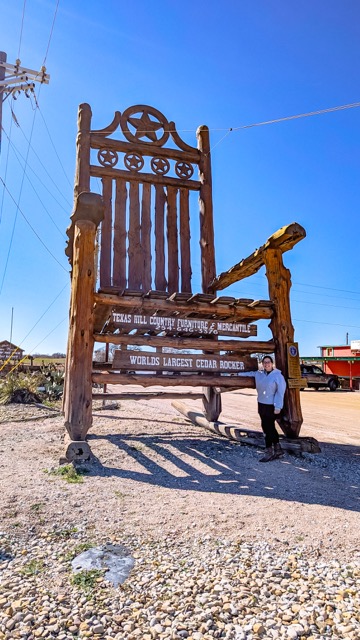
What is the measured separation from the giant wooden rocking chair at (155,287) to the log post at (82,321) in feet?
0.05

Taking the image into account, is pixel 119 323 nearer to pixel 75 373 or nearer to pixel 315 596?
pixel 75 373

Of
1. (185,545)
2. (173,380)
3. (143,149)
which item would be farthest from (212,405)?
(185,545)

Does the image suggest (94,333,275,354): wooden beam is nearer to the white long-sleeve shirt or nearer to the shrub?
the white long-sleeve shirt

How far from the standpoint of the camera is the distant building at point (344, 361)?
3322cm

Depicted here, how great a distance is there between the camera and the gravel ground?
2361 mm

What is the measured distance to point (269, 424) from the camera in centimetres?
656

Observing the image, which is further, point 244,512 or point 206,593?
point 244,512

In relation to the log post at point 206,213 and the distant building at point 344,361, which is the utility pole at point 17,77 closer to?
the log post at point 206,213

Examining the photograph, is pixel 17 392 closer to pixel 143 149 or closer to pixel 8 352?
pixel 143 149

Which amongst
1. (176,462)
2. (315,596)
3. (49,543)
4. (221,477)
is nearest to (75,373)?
(176,462)

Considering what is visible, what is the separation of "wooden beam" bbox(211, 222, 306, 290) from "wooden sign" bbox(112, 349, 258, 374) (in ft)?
4.74

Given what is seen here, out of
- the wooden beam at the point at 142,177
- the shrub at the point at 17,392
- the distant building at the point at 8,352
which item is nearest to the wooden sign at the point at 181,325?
the wooden beam at the point at 142,177

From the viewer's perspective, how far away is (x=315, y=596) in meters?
2.61

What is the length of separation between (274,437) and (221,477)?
152cm
